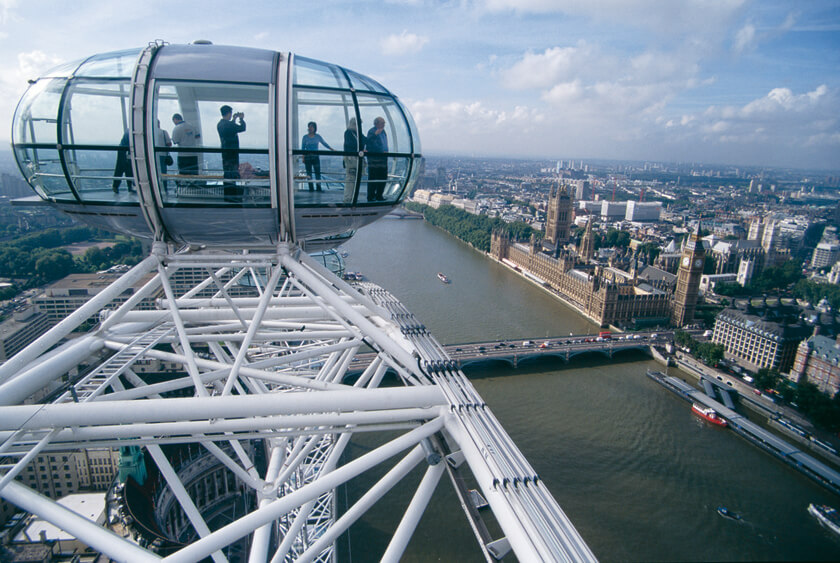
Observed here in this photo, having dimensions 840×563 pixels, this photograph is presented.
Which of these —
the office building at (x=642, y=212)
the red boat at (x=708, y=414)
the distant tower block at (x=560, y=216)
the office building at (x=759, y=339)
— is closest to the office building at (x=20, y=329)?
the red boat at (x=708, y=414)

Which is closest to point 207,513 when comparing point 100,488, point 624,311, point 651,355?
point 100,488

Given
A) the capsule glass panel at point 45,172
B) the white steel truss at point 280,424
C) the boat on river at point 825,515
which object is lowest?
the boat on river at point 825,515

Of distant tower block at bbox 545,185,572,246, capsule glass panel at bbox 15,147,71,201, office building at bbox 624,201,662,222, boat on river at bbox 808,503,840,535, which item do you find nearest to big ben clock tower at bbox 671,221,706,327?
distant tower block at bbox 545,185,572,246

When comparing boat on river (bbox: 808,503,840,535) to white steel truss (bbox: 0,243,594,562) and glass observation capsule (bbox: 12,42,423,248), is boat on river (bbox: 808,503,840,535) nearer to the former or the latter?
white steel truss (bbox: 0,243,594,562)

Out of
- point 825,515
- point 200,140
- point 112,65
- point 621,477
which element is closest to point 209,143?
point 200,140

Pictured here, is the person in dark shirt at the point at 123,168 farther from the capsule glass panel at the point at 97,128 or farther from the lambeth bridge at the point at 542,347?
the lambeth bridge at the point at 542,347

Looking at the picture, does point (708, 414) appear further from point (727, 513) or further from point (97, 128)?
point (97, 128)
